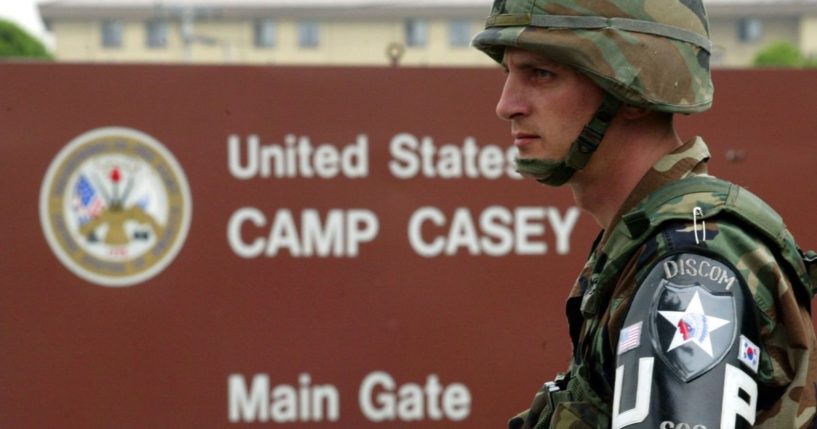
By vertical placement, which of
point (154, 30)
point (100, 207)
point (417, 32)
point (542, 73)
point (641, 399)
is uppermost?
point (154, 30)

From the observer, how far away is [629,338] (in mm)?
1542

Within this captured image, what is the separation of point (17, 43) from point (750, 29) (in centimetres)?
3656

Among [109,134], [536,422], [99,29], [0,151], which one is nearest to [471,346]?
[109,134]

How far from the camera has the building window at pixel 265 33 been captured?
194ft

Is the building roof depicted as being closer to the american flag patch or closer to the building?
the building

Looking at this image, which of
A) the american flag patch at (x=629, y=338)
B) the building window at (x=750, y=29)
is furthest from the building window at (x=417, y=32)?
the american flag patch at (x=629, y=338)

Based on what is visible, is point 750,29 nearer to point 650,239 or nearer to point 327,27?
point 327,27

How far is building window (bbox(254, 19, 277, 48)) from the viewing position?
194 ft

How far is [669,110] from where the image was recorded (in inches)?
72.0

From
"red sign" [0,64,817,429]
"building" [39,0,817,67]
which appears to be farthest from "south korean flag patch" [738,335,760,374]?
"building" [39,0,817,67]

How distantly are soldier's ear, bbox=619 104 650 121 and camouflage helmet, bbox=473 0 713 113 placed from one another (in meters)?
0.04

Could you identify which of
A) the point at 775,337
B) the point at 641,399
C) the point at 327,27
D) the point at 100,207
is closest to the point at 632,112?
the point at 775,337

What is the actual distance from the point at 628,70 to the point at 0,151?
12.3 feet

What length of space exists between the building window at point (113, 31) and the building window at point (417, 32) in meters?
12.8
